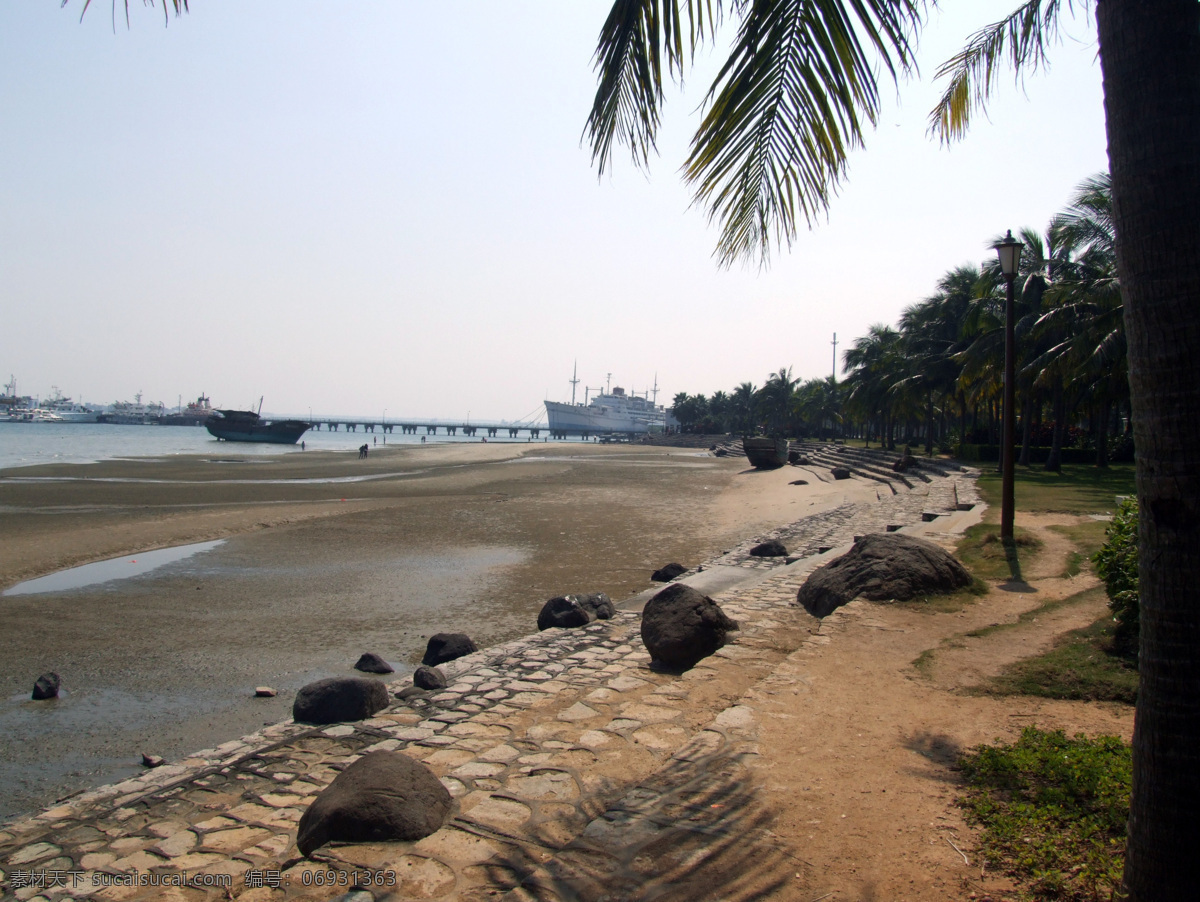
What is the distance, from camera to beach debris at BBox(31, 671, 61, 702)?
6.64m

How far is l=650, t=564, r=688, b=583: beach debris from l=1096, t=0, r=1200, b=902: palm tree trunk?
30.9 feet

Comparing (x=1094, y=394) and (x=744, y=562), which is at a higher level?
(x=1094, y=394)

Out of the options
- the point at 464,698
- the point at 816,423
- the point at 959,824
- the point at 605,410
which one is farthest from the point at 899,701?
the point at 605,410

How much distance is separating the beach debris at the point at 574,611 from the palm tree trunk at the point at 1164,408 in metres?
6.49

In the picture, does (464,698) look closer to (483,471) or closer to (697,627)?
(697,627)

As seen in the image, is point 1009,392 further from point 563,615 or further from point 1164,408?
point 1164,408

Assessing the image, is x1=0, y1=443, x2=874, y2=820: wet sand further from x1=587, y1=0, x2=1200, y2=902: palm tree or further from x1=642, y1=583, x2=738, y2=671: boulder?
x1=587, y1=0, x2=1200, y2=902: palm tree

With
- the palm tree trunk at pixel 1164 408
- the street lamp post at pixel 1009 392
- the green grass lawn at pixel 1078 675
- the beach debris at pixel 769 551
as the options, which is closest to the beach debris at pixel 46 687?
the green grass lawn at pixel 1078 675

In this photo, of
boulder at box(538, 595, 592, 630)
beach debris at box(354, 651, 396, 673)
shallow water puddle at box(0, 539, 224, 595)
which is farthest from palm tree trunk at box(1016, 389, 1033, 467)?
shallow water puddle at box(0, 539, 224, 595)

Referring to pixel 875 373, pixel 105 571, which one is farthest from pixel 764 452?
pixel 105 571

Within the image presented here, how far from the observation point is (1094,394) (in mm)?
21000

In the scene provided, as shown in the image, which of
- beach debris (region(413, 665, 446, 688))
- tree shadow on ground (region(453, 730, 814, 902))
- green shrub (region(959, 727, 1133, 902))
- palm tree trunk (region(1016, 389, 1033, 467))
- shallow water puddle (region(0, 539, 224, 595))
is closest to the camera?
green shrub (region(959, 727, 1133, 902))

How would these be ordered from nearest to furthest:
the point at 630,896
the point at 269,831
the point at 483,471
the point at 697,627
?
the point at 630,896
the point at 269,831
the point at 697,627
the point at 483,471

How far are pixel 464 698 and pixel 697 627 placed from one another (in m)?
2.06
